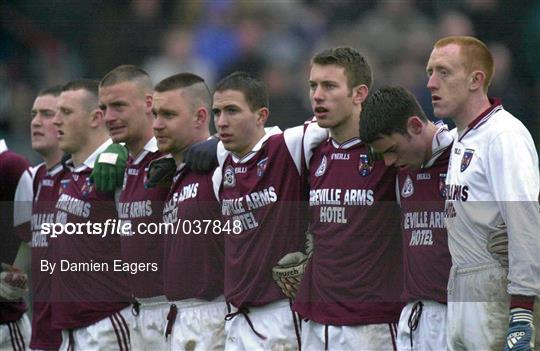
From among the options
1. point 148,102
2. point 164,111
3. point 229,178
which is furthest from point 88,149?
point 229,178

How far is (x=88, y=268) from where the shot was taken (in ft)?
23.6

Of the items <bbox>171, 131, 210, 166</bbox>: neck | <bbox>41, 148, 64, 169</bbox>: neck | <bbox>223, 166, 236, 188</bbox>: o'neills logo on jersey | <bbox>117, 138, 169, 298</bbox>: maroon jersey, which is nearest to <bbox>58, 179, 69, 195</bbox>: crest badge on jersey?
<bbox>41, 148, 64, 169</bbox>: neck

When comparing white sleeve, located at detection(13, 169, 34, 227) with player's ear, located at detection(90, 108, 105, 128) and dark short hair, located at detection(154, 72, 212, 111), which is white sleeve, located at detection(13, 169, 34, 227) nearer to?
player's ear, located at detection(90, 108, 105, 128)

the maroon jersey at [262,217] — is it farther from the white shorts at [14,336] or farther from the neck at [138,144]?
the white shorts at [14,336]

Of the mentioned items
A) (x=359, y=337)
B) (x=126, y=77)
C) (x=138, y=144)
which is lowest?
(x=359, y=337)

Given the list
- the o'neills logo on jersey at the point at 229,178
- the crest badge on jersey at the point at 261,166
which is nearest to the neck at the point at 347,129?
the crest badge on jersey at the point at 261,166

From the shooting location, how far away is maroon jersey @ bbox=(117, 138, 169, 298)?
270 inches

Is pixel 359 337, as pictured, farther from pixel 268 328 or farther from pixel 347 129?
pixel 347 129

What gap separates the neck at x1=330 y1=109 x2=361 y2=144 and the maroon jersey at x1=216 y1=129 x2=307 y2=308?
14.3 inches

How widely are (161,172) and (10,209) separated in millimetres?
1677

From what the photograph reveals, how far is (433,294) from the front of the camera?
547cm

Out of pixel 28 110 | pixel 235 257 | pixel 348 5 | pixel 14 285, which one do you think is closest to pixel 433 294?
pixel 235 257

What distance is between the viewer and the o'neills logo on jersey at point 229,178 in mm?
6398

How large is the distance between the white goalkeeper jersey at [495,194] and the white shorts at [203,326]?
5.84 ft
